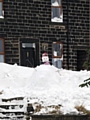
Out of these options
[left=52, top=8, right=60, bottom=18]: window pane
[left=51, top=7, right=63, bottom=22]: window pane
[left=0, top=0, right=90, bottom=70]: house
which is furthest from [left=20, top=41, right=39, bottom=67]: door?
[left=52, top=8, right=60, bottom=18]: window pane

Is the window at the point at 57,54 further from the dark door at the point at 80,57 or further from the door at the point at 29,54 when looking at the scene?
the dark door at the point at 80,57

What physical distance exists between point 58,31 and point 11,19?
3283 mm

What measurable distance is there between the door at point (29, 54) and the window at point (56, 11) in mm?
2247

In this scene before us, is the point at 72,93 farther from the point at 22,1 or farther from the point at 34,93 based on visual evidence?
the point at 22,1

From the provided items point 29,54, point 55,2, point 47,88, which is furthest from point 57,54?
point 47,88

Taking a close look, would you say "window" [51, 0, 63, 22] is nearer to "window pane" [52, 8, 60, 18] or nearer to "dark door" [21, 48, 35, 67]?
"window pane" [52, 8, 60, 18]

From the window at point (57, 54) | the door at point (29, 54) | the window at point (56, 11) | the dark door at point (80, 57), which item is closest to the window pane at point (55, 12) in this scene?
the window at point (56, 11)

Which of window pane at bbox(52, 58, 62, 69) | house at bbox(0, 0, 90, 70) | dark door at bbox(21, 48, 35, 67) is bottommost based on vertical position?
window pane at bbox(52, 58, 62, 69)

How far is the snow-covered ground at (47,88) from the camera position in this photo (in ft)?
40.8

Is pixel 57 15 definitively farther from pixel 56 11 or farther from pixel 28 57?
pixel 28 57

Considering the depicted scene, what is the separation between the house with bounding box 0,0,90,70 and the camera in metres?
25.1

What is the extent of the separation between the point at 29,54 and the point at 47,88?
11346 millimetres

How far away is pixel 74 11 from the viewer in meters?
27.0

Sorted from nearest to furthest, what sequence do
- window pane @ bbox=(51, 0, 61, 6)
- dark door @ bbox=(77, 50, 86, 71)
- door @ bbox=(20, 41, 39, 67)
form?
1. door @ bbox=(20, 41, 39, 67)
2. window pane @ bbox=(51, 0, 61, 6)
3. dark door @ bbox=(77, 50, 86, 71)
